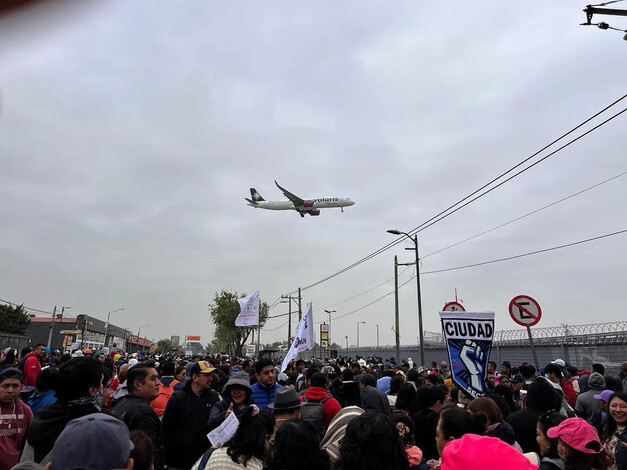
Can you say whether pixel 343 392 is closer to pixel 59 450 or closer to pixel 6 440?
pixel 6 440

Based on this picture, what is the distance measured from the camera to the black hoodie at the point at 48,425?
11.7 ft

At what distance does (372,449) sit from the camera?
2.52 meters

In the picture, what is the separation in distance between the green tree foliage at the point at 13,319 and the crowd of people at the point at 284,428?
7034 cm

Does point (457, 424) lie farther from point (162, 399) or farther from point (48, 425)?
point (162, 399)

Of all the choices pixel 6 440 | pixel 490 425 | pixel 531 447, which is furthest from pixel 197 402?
pixel 531 447

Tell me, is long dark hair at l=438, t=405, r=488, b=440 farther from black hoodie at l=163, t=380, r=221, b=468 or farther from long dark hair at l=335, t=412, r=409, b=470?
black hoodie at l=163, t=380, r=221, b=468

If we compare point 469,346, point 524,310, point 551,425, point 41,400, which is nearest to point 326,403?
point 469,346

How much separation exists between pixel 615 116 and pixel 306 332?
9.29 metres

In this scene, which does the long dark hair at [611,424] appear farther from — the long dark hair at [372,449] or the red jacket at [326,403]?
the long dark hair at [372,449]

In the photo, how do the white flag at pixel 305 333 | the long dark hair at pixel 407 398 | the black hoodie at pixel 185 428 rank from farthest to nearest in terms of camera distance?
1. the white flag at pixel 305 333
2. the long dark hair at pixel 407 398
3. the black hoodie at pixel 185 428

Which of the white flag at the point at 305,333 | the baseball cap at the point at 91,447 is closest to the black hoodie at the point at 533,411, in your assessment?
the baseball cap at the point at 91,447

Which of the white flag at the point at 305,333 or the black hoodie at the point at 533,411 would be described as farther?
the white flag at the point at 305,333

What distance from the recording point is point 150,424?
4391mm

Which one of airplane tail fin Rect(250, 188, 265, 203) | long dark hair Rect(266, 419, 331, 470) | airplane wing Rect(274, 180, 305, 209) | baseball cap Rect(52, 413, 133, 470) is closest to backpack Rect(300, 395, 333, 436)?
long dark hair Rect(266, 419, 331, 470)
